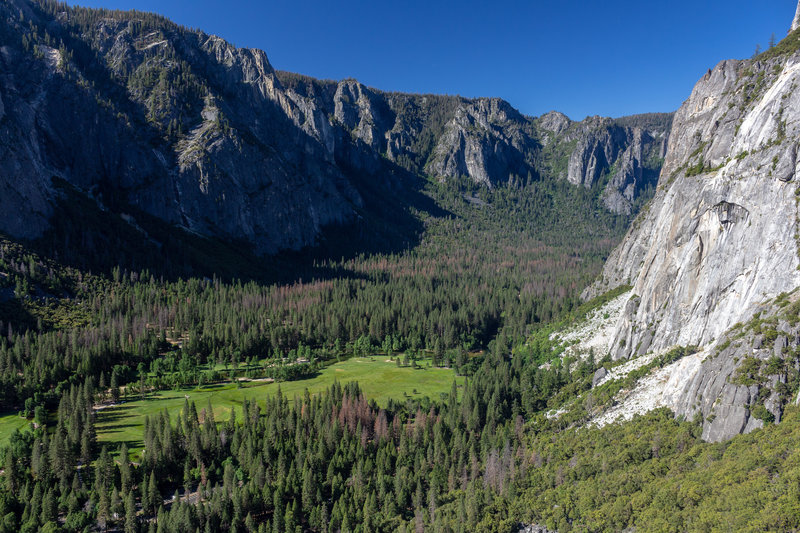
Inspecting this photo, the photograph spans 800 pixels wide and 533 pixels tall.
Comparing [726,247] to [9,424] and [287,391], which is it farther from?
[9,424]

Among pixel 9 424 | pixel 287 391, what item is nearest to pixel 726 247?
pixel 287 391

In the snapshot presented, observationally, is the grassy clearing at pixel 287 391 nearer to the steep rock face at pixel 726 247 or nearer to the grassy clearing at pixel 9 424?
the grassy clearing at pixel 9 424

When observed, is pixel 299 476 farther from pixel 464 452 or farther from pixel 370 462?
pixel 464 452

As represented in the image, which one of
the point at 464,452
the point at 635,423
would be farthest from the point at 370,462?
the point at 635,423

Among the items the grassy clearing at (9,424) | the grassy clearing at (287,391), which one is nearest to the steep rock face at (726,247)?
the grassy clearing at (287,391)

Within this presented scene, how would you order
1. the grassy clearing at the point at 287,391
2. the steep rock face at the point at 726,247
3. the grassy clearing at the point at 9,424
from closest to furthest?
the steep rock face at the point at 726,247, the grassy clearing at the point at 9,424, the grassy clearing at the point at 287,391

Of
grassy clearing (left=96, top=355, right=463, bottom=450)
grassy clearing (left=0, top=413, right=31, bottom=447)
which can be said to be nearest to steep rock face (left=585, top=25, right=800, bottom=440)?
grassy clearing (left=96, top=355, right=463, bottom=450)
